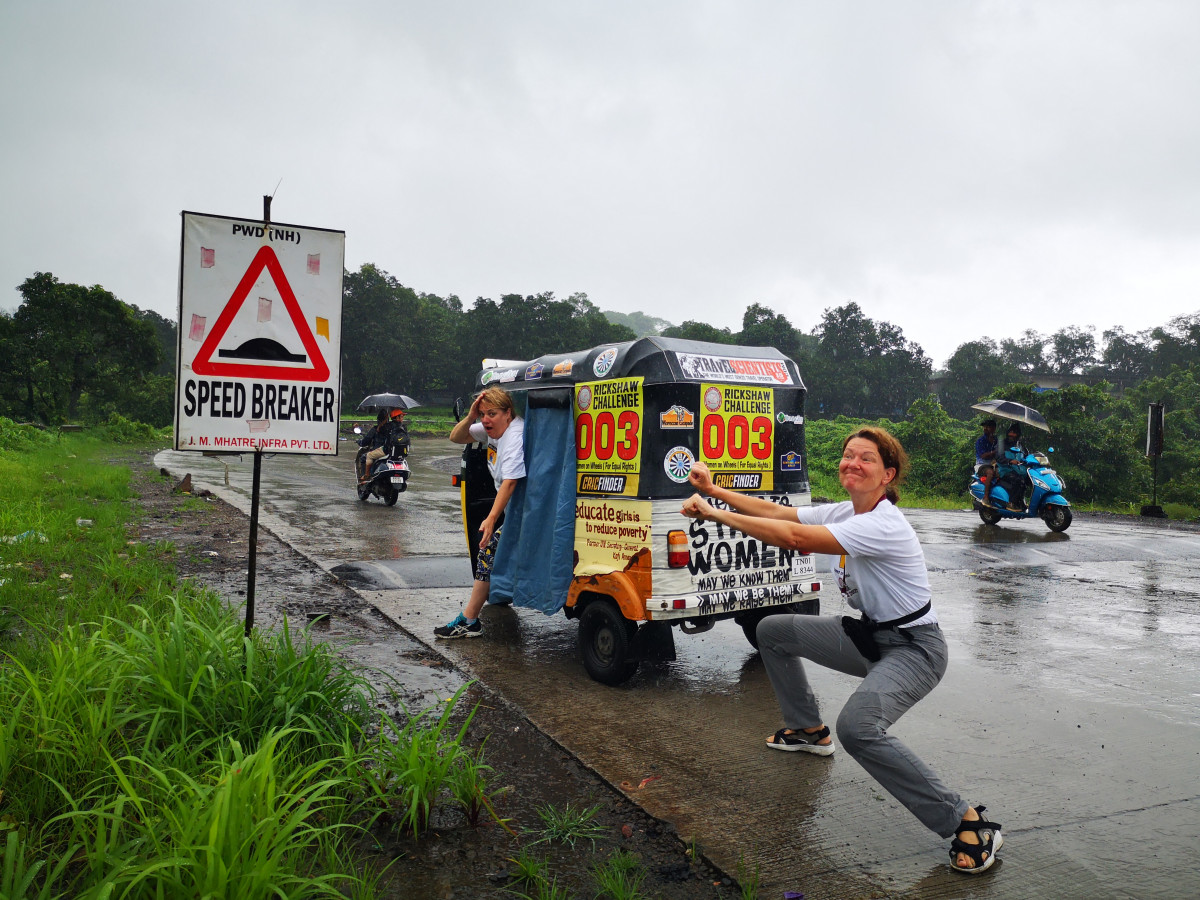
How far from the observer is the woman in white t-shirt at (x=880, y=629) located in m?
3.22

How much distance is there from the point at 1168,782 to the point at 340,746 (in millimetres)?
3805

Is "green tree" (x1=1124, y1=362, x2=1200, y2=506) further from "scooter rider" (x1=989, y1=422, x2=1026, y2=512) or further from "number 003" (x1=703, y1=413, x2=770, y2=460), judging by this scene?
"number 003" (x1=703, y1=413, x2=770, y2=460)

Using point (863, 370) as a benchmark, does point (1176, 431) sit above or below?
below

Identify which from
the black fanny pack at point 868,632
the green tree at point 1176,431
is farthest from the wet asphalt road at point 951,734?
the green tree at point 1176,431

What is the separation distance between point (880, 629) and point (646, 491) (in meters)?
1.75

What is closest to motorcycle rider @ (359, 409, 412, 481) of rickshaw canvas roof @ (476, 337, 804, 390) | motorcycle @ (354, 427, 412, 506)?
motorcycle @ (354, 427, 412, 506)

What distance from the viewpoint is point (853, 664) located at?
12.6ft

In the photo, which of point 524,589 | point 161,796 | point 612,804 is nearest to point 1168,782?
point 612,804

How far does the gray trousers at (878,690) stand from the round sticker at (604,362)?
1924 millimetres

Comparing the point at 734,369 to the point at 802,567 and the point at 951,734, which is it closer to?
the point at 802,567

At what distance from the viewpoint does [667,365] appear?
16.5 feet

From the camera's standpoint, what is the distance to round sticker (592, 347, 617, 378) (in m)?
5.27

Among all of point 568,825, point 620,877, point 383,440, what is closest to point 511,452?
point 568,825

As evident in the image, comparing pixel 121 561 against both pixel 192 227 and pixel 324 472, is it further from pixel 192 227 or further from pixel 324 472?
pixel 324 472
